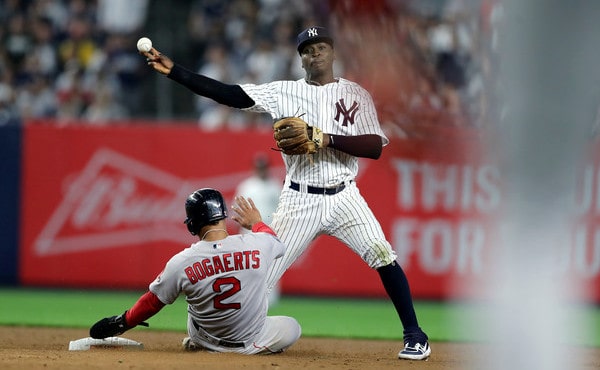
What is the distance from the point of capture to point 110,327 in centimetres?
569

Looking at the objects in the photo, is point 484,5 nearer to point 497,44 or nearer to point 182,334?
point 497,44

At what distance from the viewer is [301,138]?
18.2 ft

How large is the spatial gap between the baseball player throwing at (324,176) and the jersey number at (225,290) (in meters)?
0.46

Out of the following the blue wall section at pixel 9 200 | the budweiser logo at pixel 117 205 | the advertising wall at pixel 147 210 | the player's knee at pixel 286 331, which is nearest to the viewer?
the player's knee at pixel 286 331

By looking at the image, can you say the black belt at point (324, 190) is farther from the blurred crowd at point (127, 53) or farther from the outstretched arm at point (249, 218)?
the blurred crowd at point (127, 53)

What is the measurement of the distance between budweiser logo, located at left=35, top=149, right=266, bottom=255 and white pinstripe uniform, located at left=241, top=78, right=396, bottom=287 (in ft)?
21.0

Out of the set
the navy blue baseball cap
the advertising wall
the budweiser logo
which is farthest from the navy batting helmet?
the budweiser logo

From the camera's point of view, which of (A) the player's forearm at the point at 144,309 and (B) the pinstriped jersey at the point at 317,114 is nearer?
(A) the player's forearm at the point at 144,309

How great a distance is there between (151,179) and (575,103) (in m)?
10.8

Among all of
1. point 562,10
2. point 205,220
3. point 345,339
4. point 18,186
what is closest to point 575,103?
point 562,10

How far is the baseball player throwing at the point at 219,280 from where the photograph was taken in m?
5.35

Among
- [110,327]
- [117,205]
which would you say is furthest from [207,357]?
[117,205]

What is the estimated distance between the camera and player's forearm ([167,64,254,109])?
18.4ft

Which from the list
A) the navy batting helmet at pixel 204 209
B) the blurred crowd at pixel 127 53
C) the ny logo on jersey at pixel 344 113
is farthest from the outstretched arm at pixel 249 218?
the blurred crowd at pixel 127 53
